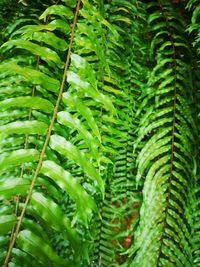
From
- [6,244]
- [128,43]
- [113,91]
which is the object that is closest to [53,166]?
[6,244]

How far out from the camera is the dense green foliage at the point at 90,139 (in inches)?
25.7

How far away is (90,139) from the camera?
726 mm

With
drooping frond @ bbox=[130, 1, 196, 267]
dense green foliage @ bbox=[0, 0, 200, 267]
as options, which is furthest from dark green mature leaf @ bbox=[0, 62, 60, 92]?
drooping frond @ bbox=[130, 1, 196, 267]

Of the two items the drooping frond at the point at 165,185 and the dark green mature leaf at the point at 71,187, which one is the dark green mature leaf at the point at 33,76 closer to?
the dark green mature leaf at the point at 71,187

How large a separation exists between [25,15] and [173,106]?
2.10 ft

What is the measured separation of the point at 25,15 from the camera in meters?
1.17

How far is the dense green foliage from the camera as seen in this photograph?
65 centimetres

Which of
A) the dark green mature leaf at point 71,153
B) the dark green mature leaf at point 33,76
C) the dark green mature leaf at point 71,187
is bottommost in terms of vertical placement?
the dark green mature leaf at point 71,187

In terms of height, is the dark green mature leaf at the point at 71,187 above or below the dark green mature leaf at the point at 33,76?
below

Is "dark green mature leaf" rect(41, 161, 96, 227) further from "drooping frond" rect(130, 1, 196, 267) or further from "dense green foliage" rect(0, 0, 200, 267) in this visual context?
"drooping frond" rect(130, 1, 196, 267)

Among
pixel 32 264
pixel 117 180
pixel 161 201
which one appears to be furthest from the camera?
pixel 117 180

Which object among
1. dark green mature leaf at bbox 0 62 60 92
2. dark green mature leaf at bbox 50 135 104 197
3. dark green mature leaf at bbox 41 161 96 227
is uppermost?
dark green mature leaf at bbox 0 62 60 92

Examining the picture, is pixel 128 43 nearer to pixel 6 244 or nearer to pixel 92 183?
pixel 92 183

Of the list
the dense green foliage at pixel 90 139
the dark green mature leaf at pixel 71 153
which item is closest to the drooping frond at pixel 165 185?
the dense green foliage at pixel 90 139
